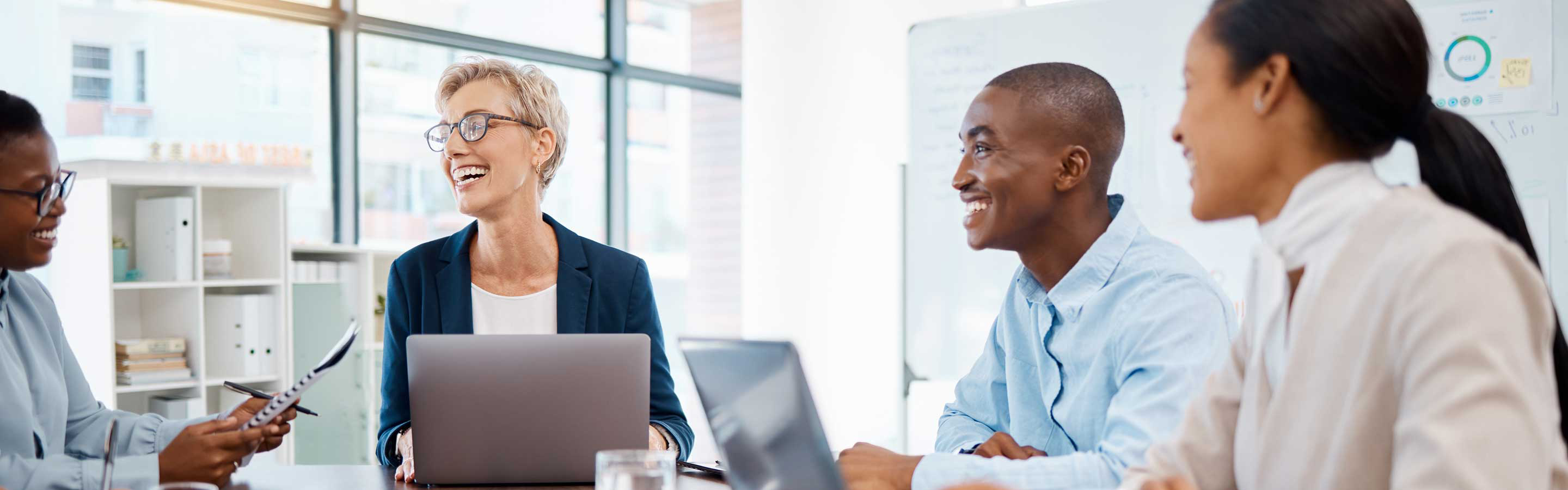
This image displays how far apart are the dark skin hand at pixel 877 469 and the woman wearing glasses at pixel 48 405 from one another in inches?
31.6

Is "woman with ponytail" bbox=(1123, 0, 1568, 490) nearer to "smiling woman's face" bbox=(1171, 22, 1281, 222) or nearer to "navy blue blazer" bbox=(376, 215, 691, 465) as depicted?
"smiling woman's face" bbox=(1171, 22, 1281, 222)

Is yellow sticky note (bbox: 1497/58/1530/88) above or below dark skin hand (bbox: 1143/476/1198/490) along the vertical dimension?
above

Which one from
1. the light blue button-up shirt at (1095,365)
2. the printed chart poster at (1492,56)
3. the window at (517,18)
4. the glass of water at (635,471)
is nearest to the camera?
the glass of water at (635,471)

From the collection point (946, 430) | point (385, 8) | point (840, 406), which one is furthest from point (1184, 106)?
point (385, 8)

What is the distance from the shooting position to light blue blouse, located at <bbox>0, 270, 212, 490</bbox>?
4.90ft

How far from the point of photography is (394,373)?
1.97 metres

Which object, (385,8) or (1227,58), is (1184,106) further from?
(385,8)

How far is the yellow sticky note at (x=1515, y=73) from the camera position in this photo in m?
2.72

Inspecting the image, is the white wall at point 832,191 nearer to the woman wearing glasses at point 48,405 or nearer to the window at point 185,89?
the window at point 185,89

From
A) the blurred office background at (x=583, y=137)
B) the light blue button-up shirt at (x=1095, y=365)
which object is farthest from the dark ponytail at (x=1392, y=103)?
the blurred office background at (x=583, y=137)

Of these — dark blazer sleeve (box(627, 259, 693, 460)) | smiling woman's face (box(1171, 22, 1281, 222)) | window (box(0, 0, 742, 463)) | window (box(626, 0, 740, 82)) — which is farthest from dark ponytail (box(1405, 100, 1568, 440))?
window (box(626, 0, 740, 82))

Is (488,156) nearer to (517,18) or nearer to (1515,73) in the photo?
(1515,73)

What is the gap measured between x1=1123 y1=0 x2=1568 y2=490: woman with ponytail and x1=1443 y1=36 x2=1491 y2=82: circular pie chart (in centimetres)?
209

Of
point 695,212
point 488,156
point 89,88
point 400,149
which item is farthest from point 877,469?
point 695,212
